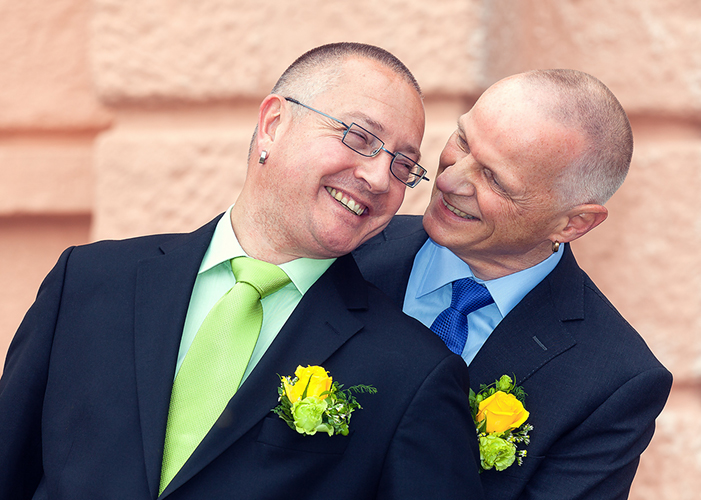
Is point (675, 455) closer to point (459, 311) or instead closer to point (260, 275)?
point (459, 311)

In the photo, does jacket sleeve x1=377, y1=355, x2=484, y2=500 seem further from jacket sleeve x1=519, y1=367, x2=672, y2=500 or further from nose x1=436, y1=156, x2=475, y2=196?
nose x1=436, y1=156, x2=475, y2=196

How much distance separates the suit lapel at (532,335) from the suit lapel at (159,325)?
0.86 m

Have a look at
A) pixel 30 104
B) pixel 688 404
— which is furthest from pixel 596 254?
A: pixel 30 104

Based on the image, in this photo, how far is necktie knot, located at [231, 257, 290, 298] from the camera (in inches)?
69.8

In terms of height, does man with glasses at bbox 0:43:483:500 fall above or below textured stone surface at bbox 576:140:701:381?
above

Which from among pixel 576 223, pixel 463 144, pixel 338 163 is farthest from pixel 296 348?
pixel 576 223

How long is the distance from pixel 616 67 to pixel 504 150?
1.31 metres

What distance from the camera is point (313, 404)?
1531 mm

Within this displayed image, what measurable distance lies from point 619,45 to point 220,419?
7.94ft

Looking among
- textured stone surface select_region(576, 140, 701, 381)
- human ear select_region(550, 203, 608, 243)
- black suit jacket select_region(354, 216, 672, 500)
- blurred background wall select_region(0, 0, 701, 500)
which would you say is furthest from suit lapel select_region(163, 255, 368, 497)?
textured stone surface select_region(576, 140, 701, 381)

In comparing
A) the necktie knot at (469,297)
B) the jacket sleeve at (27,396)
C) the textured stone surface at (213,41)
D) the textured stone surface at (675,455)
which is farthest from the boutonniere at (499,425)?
the textured stone surface at (675,455)

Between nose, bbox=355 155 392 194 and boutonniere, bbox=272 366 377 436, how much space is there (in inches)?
18.5

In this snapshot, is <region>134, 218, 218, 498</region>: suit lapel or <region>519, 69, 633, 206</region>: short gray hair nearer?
<region>134, 218, 218, 498</region>: suit lapel

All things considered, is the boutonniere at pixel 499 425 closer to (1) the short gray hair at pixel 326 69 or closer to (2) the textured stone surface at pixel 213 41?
(1) the short gray hair at pixel 326 69
